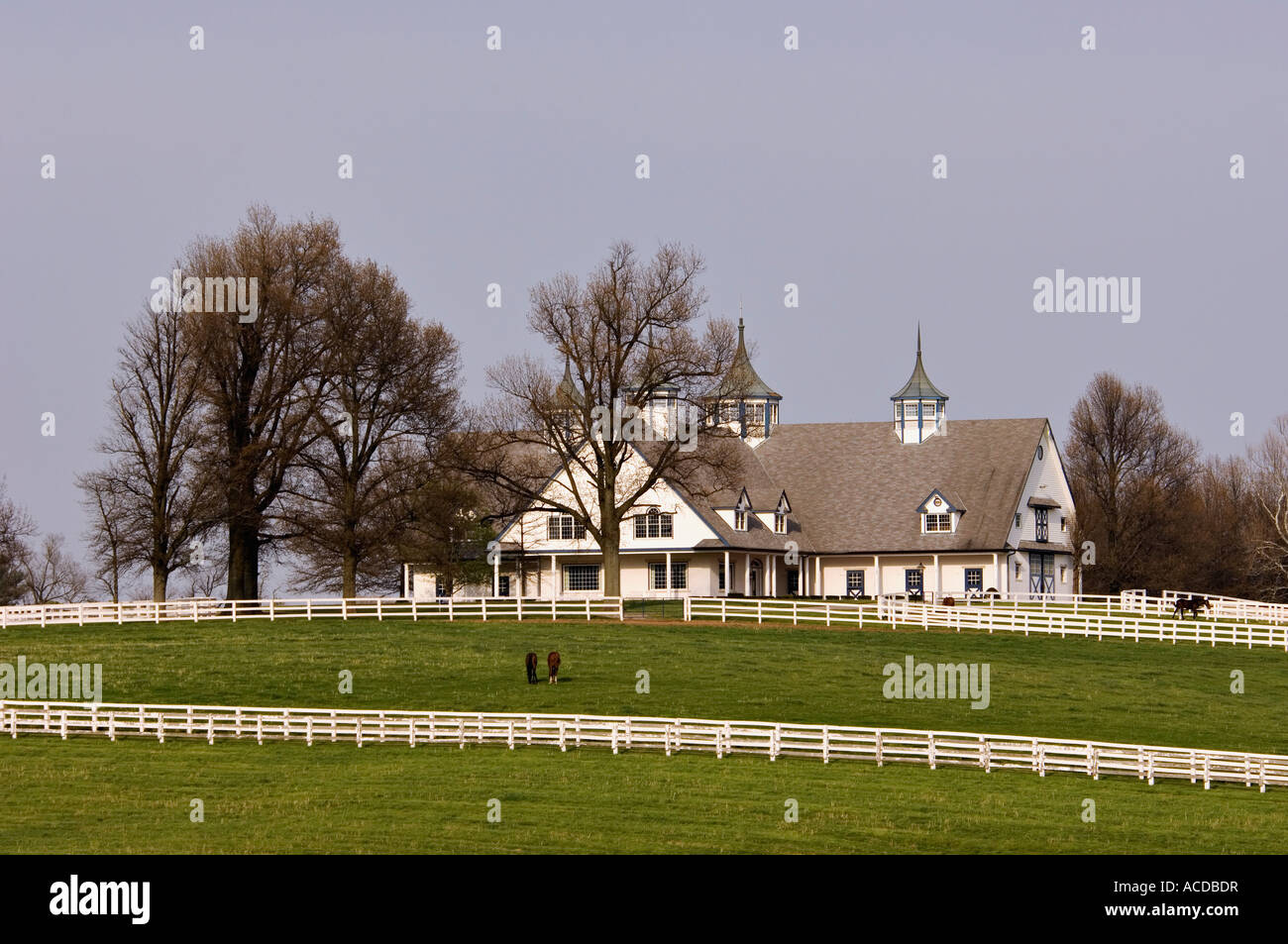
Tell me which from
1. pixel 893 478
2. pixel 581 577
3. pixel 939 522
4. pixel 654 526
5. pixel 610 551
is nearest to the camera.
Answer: pixel 610 551

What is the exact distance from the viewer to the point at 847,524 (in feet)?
265

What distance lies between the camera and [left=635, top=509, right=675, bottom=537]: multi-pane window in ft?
247

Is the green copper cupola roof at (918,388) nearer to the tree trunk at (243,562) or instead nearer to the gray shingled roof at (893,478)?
the gray shingled roof at (893,478)

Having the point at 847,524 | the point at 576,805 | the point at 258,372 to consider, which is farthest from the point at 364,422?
the point at 576,805

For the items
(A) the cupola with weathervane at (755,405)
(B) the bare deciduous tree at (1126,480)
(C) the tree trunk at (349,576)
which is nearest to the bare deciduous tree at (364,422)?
(C) the tree trunk at (349,576)

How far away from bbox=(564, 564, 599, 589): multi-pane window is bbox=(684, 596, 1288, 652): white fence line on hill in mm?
13724

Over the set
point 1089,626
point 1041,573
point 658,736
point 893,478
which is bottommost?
point 658,736

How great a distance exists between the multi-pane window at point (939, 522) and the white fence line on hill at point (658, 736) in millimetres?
39499

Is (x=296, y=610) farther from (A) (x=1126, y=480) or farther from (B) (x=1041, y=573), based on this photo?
(A) (x=1126, y=480)

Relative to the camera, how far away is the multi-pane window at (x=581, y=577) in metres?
77.2

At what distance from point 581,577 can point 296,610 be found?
1697 centimetres

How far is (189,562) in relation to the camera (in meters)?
66.6

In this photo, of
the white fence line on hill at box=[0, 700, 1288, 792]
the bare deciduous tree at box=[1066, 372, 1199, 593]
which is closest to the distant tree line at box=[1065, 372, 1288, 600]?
the bare deciduous tree at box=[1066, 372, 1199, 593]

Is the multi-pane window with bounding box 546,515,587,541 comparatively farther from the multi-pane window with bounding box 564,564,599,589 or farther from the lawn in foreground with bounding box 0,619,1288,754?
the lawn in foreground with bounding box 0,619,1288,754
